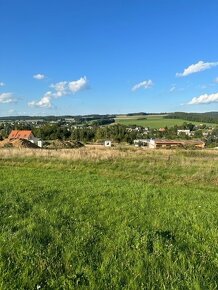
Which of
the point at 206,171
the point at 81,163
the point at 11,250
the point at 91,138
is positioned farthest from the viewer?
the point at 91,138

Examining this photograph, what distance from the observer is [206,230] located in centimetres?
786

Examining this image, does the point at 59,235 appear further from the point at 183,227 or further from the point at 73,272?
the point at 183,227

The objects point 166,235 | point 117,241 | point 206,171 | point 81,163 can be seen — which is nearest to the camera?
point 117,241

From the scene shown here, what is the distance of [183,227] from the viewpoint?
8.16 m

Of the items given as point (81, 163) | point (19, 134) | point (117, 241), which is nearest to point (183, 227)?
point (117, 241)

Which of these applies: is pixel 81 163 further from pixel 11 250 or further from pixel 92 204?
pixel 11 250

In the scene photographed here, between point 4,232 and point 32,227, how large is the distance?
2.47 ft

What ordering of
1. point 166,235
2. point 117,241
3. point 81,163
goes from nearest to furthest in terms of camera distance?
point 117,241
point 166,235
point 81,163

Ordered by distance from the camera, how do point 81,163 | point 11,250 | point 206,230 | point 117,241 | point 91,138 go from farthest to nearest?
point 91,138 < point 81,163 < point 206,230 < point 117,241 < point 11,250

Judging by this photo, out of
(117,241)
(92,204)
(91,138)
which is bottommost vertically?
(91,138)

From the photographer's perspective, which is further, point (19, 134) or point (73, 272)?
point (19, 134)

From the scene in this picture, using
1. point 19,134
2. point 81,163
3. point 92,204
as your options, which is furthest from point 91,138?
point 92,204

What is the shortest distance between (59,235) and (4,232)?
94 centimetres

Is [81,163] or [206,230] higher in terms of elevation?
[206,230]
